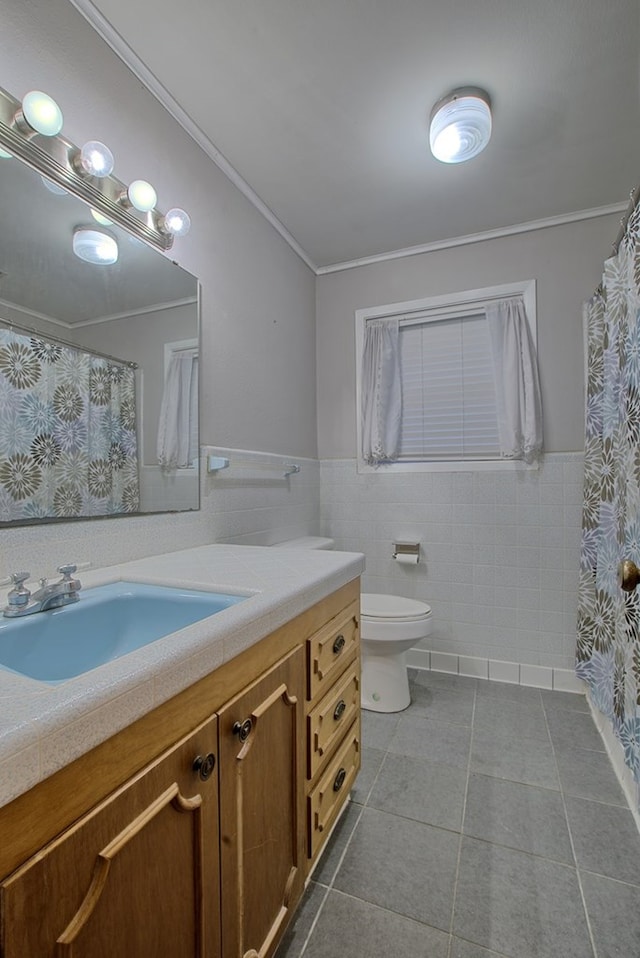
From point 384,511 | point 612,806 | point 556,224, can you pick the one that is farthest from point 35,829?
point 556,224

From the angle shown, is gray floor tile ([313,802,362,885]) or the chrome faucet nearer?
the chrome faucet

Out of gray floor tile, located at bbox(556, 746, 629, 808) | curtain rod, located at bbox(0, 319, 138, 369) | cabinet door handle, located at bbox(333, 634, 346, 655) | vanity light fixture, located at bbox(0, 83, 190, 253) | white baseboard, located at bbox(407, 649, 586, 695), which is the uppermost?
vanity light fixture, located at bbox(0, 83, 190, 253)

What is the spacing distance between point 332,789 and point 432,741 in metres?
0.75

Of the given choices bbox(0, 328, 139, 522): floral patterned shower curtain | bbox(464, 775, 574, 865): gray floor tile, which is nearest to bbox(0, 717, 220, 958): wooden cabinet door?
bbox(0, 328, 139, 522): floral patterned shower curtain

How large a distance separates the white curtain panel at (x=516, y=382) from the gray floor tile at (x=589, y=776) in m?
1.31

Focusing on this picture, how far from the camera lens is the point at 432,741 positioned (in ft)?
5.76

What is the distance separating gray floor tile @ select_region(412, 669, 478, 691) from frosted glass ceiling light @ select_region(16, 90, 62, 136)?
2.57m

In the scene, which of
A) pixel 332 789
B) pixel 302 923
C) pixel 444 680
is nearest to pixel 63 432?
pixel 332 789

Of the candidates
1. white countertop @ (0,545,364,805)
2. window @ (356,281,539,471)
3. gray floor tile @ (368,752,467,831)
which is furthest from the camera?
window @ (356,281,539,471)

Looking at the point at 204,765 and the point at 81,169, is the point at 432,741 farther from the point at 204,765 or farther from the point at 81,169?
the point at 81,169

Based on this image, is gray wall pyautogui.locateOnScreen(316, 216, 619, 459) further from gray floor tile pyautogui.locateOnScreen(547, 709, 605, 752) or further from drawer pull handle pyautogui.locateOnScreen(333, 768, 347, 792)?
drawer pull handle pyautogui.locateOnScreen(333, 768, 347, 792)

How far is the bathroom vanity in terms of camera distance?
17.0 inches

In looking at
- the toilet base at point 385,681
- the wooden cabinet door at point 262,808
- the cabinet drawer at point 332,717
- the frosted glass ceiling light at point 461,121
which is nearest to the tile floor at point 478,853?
the toilet base at point 385,681

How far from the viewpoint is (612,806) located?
1.40 meters
